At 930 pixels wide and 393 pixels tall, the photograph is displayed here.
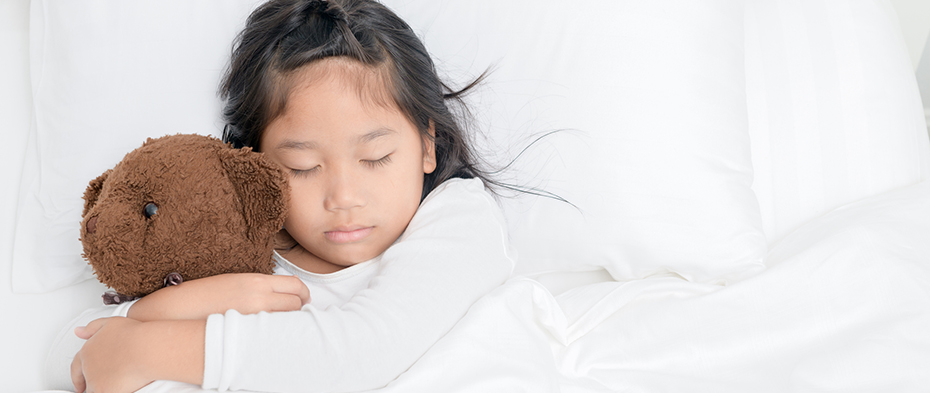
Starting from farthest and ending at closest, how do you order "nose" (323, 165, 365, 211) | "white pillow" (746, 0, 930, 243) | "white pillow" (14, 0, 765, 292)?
1. "white pillow" (746, 0, 930, 243)
2. "white pillow" (14, 0, 765, 292)
3. "nose" (323, 165, 365, 211)

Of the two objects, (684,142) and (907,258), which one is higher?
(684,142)

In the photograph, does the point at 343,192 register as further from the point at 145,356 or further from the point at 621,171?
the point at 621,171

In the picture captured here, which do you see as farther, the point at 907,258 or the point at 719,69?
the point at 719,69

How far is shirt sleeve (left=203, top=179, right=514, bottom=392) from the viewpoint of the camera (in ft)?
2.16

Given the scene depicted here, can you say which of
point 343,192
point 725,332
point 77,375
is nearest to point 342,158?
point 343,192

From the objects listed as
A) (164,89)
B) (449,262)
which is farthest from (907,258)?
(164,89)

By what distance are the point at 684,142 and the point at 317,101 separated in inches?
22.6

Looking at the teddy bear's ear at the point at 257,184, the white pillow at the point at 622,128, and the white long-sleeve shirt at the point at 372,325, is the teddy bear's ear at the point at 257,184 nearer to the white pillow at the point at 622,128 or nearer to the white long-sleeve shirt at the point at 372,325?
the white long-sleeve shirt at the point at 372,325

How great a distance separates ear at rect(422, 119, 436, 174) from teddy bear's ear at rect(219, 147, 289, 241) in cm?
26

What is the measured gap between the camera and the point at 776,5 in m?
1.15

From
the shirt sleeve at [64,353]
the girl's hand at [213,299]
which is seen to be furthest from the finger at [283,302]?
the shirt sleeve at [64,353]

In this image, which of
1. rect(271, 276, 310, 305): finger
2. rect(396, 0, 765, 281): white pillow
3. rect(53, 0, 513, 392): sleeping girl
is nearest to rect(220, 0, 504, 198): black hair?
rect(53, 0, 513, 392): sleeping girl

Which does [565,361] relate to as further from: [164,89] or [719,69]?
[164,89]

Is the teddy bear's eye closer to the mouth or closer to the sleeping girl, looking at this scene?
the sleeping girl
